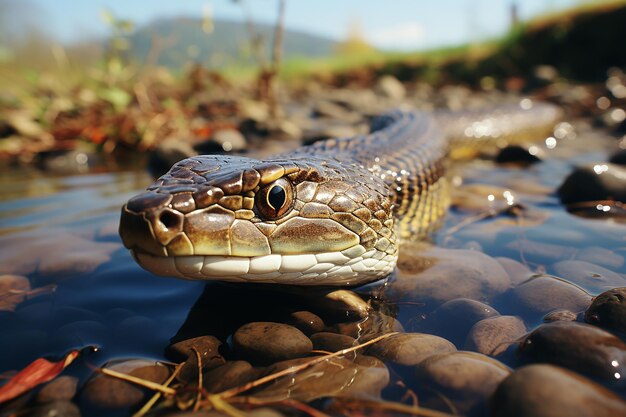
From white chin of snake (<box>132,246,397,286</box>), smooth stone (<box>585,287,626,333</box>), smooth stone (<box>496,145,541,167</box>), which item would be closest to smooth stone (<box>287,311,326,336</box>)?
white chin of snake (<box>132,246,397,286</box>)

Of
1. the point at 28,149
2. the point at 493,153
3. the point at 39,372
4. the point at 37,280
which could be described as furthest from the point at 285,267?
the point at 28,149

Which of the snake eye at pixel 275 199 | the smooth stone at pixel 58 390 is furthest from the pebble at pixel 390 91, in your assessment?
the smooth stone at pixel 58 390

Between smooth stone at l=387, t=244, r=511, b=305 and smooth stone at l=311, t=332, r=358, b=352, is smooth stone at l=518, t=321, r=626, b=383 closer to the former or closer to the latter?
smooth stone at l=387, t=244, r=511, b=305

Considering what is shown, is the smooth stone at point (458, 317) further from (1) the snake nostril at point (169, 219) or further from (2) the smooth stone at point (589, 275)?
(1) the snake nostril at point (169, 219)

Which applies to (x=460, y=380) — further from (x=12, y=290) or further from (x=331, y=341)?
(x=12, y=290)

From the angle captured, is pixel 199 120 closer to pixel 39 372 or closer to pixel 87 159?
pixel 87 159

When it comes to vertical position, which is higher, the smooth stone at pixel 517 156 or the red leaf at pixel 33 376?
the smooth stone at pixel 517 156
